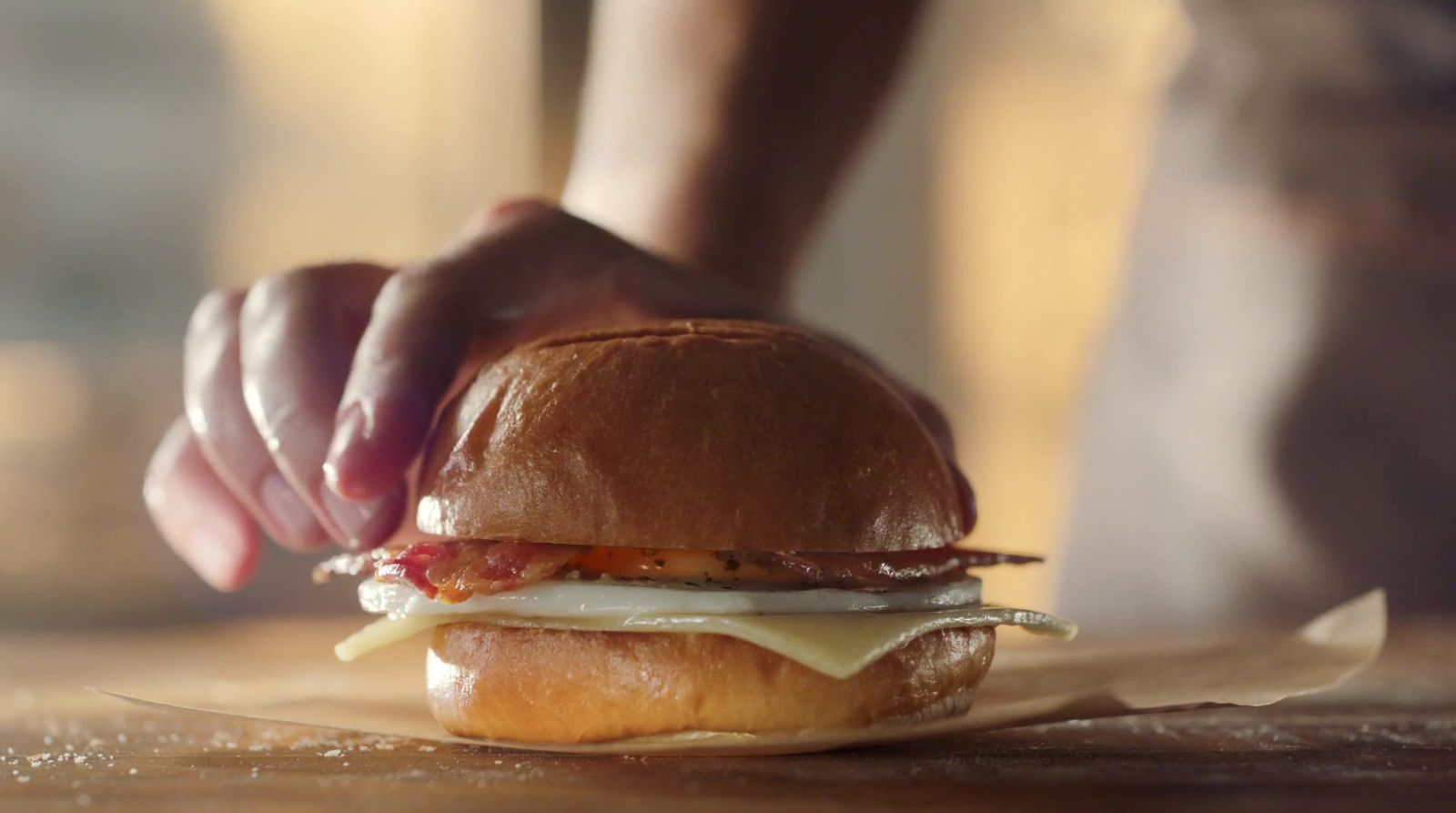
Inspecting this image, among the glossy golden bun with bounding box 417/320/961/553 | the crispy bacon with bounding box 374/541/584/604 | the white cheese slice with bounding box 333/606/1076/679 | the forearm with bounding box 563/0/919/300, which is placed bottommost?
the white cheese slice with bounding box 333/606/1076/679

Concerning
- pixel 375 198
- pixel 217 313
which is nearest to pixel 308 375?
pixel 217 313

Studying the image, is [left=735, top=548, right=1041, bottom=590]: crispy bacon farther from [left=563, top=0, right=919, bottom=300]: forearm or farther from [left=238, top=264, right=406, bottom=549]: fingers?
[left=563, top=0, right=919, bottom=300]: forearm

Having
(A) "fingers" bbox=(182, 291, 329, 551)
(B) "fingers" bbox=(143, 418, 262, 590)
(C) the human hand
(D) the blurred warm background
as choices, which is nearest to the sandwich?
(C) the human hand

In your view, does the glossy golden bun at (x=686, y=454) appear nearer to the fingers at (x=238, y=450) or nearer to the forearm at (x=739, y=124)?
the fingers at (x=238, y=450)

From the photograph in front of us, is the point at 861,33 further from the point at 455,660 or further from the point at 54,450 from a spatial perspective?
the point at 54,450

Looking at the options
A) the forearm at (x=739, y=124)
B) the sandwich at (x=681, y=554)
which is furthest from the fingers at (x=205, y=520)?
the forearm at (x=739, y=124)

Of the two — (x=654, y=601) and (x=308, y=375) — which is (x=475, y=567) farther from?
(x=308, y=375)
